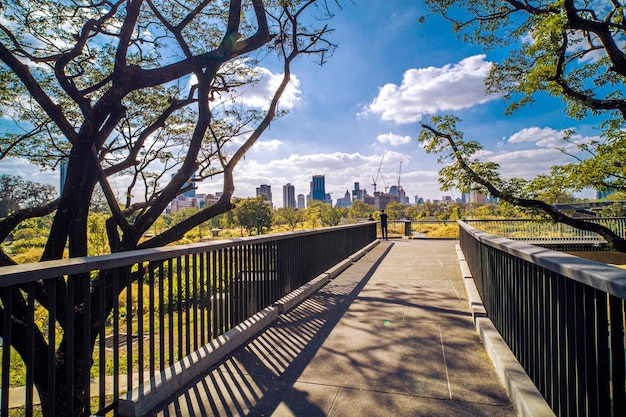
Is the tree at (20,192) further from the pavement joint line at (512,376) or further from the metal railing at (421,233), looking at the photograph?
the metal railing at (421,233)

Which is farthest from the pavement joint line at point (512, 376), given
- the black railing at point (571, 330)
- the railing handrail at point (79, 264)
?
the railing handrail at point (79, 264)

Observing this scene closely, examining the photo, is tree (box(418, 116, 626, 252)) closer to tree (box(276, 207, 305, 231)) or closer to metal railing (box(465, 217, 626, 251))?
metal railing (box(465, 217, 626, 251))

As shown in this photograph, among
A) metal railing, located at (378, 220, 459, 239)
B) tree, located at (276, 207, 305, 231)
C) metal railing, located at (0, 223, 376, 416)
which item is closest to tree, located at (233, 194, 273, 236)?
tree, located at (276, 207, 305, 231)

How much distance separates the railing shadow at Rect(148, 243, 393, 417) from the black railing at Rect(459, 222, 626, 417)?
5.35 ft

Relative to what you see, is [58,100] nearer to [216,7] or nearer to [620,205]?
[216,7]

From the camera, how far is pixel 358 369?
338cm

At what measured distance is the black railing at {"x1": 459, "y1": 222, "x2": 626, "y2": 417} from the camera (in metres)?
1.56

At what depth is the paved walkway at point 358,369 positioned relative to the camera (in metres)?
2.71

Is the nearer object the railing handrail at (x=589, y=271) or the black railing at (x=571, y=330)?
the railing handrail at (x=589, y=271)

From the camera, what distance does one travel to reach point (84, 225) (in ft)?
17.6

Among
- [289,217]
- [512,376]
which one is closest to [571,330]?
[512,376]

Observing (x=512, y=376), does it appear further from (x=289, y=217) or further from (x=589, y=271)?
(x=289, y=217)

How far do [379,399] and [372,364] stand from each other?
0.67 metres

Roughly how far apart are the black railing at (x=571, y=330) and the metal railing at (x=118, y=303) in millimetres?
2555
